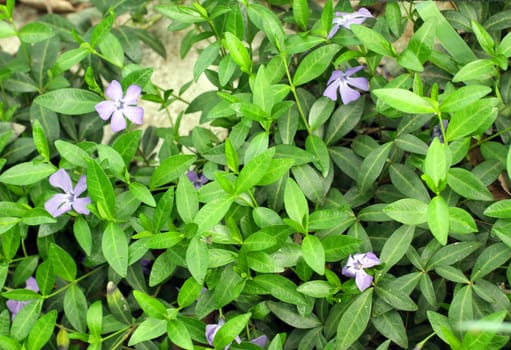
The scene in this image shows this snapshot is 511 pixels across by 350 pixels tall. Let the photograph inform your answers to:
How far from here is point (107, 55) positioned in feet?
6.25

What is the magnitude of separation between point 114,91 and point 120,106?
42mm

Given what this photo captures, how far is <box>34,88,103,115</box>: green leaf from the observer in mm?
1837

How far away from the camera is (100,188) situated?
1.60m

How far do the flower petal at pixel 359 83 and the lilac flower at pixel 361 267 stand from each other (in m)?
0.44

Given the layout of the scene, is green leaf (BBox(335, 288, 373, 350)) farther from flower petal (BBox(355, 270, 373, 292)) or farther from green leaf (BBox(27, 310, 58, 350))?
green leaf (BBox(27, 310, 58, 350))

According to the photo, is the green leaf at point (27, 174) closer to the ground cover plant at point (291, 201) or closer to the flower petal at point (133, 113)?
the ground cover plant at point (291, 201)

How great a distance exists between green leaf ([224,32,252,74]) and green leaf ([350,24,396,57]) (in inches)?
10.4

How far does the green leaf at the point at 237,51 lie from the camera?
1.63 m

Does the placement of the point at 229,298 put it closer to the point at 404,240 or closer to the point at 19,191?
the point at 404,240

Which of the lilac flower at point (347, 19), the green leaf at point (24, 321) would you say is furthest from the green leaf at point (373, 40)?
the green leaf at point (24, 321)

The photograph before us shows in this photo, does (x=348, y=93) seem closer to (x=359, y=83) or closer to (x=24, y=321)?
(x=359, y=83)

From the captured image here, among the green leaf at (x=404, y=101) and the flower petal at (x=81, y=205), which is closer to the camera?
the green leaf at (x=404, y=101)

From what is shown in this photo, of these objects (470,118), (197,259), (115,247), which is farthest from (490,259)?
(115,247)

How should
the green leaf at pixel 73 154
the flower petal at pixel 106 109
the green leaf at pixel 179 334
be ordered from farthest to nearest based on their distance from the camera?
the flower petal at pixel 106 109 → the green leaf at pixel 73 154 → the green leaf at pixel 179 334
